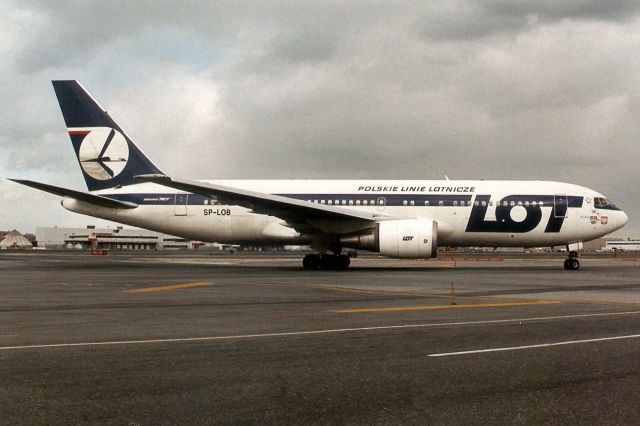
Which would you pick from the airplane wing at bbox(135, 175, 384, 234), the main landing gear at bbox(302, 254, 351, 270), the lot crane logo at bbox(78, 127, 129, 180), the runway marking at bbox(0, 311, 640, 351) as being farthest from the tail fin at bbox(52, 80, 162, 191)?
the runway marking at bbox(0, 311, 640, 351)

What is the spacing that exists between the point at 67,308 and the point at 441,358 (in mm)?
8028

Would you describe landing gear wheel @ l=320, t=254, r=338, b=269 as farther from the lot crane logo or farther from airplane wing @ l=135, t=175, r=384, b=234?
the lot crane logo

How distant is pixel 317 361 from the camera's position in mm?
6531

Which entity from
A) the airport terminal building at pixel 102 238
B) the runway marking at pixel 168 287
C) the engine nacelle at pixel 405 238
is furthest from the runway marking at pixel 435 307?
the airport terminal building at pixel 102 238

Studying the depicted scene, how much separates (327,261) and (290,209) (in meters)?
3.88

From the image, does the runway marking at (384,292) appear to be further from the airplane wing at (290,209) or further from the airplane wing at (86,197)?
the airplane wing at (86,197)

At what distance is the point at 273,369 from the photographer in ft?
20.0

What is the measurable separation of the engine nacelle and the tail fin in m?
12.3

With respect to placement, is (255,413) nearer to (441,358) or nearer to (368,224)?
(441,358)

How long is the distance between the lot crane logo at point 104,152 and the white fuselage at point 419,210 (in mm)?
1132

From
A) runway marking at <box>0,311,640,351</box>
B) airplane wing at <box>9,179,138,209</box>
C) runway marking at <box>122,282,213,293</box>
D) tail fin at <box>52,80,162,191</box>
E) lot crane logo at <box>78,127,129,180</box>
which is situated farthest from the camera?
lot crane logo at <box>78,127,129,180</box>

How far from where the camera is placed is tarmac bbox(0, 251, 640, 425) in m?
4.62

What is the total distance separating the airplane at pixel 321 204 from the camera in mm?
28203

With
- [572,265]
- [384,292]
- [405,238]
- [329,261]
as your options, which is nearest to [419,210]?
[405,238]
